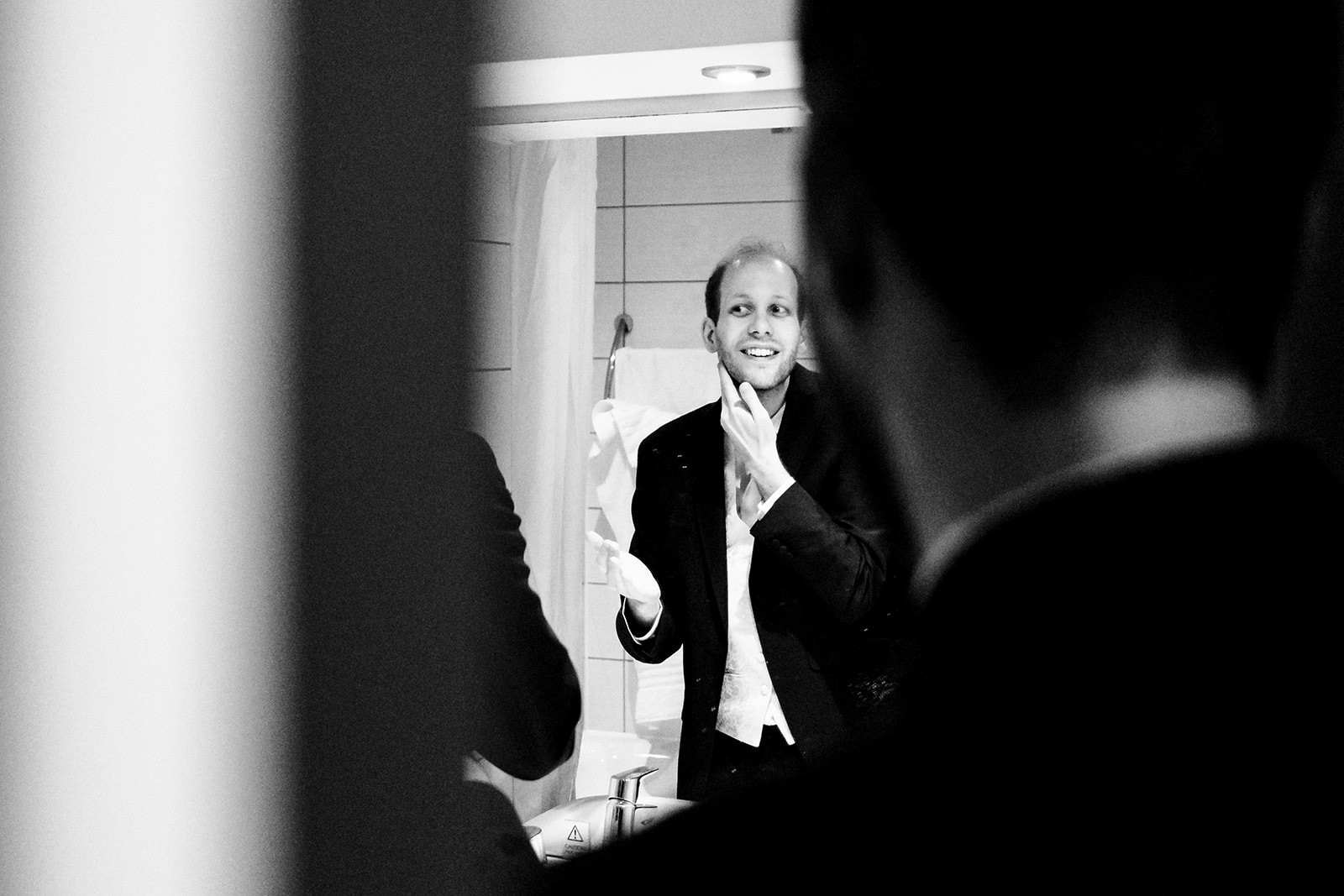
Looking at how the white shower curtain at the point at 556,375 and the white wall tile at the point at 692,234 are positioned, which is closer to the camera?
the white shower curtain at the point at 556,375

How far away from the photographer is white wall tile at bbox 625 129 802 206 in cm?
63

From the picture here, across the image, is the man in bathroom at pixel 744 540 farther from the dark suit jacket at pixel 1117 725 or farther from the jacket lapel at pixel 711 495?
the dark suit jacket at pixel 1117 725

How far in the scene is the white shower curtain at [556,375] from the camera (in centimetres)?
55

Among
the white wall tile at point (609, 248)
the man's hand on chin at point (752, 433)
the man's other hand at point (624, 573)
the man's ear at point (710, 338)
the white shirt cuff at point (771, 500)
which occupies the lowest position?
the man's other hand at point (624, 573)

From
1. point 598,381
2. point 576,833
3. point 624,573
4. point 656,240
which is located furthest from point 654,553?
point 576,833

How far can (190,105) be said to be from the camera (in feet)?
0.36

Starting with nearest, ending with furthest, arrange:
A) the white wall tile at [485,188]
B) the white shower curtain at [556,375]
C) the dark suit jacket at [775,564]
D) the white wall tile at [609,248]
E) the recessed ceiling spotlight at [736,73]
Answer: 1. the white wall tile at [485,188]
2. the recessed ceiling spotlight at [736,73]
3. the white shower curtain at [556,375]
4. the dark suit jacket at [775,564]
5. the white wall tile at [609,248]

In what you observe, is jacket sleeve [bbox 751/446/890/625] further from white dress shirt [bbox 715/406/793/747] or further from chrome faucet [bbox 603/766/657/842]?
chrome faucet [bbox 603/766/657/842]

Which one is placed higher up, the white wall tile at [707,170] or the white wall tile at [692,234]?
the white wall tile at [707,170]

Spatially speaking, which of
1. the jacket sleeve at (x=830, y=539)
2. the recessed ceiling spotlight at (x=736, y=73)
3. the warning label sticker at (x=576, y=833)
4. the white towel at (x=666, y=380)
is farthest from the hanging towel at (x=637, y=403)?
the recessed ceiling spotlight at (x=736, y=73)

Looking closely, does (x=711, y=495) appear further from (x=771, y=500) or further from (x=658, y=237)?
(x=658, y=237)

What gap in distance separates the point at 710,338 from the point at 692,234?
0.08 meters

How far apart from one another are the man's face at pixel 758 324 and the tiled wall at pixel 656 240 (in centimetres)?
2

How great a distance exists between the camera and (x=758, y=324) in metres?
0.76
